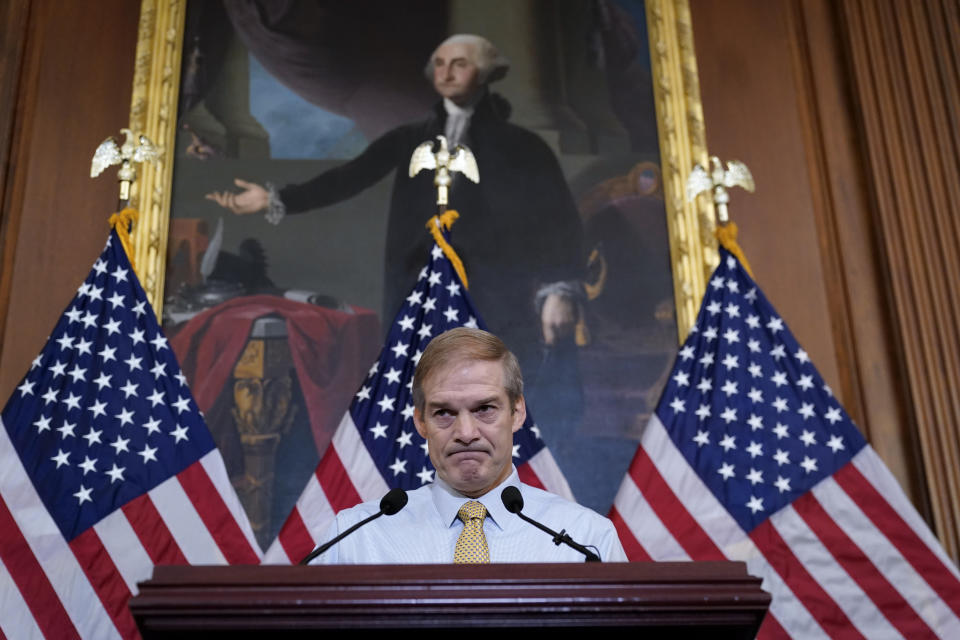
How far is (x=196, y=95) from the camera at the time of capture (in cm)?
499

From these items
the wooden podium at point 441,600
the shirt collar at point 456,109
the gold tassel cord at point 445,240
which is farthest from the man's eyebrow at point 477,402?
the shirt collar at point 456,109

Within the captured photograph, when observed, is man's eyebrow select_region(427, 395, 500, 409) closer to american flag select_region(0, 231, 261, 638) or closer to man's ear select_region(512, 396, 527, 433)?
man's ear select_region(512, 396, 527, 433)

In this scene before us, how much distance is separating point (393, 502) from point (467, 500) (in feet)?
1.09

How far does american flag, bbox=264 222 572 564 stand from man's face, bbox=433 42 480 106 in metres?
1.15

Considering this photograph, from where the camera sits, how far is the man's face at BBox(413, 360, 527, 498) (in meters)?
2.29

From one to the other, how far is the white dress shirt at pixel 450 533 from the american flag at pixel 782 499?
5.42ft

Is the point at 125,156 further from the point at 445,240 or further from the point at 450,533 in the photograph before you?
the point at 450,533

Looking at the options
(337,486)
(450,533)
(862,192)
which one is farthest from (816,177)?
(450,533)

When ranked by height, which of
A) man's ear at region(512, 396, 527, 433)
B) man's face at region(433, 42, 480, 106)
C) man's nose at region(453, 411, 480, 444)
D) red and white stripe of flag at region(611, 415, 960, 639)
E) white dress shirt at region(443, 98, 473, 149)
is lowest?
red and white stripe of flag at region(611, 415, 960, 639)

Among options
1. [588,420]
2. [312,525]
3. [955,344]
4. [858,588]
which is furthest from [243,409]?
[955,344]

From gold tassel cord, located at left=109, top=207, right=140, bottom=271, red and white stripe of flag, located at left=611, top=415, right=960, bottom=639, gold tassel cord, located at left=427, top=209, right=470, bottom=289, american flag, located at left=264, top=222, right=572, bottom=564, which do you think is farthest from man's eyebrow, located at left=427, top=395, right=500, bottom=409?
gold tassel cord, located at left=109, top=207, right=140, bottom=271

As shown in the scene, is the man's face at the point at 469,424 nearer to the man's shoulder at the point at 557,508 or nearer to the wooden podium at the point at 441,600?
the man's shoulder at the point at 557,508

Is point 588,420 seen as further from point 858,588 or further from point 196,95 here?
point 196,95

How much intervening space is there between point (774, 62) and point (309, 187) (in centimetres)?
272
